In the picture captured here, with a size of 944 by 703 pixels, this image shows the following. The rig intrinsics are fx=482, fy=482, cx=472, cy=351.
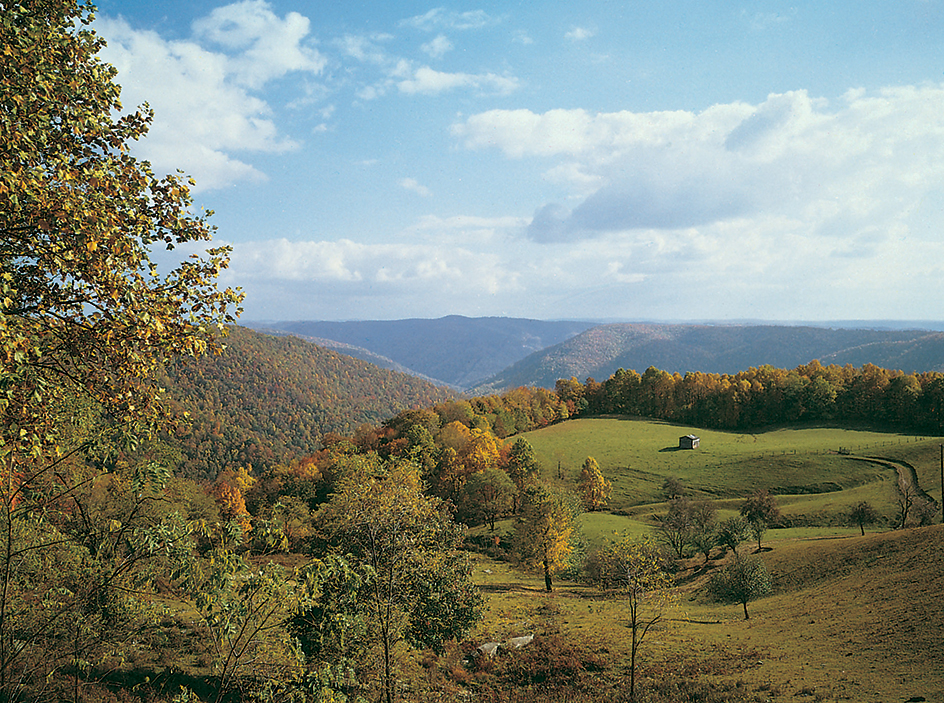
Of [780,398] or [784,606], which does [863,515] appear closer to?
[784,606]

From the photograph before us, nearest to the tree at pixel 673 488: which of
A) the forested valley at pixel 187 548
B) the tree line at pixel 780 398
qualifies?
the forested valley at pixel 187 548

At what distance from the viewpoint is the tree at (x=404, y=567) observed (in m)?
14.2

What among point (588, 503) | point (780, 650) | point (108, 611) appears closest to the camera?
point (108, 611)

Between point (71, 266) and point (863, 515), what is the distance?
73.6 m

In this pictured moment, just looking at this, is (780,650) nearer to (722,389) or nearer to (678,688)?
(678,688)

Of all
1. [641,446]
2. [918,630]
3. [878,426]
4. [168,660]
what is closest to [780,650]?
[918,630]

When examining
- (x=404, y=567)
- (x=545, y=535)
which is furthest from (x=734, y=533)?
(x=404, y=567)

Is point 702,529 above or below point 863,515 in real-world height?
below

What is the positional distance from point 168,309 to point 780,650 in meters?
32.9

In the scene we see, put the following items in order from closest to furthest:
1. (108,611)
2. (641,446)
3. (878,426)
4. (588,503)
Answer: (108,611) → (588,503) → (641,446) → (878,426)

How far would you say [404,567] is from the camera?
15.0 meters

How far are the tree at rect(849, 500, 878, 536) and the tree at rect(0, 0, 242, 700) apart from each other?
226 ft

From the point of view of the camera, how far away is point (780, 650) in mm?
25984

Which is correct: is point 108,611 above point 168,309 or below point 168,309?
below
